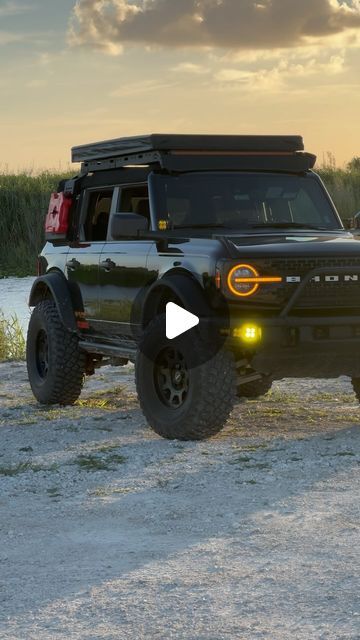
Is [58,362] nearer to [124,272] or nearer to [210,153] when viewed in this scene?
[124,272]

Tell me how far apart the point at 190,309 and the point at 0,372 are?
602cm

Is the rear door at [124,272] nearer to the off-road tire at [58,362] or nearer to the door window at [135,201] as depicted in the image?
the door window at [135,201]

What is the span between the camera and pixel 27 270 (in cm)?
2933

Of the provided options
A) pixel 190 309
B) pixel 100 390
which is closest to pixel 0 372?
pixel 100 390

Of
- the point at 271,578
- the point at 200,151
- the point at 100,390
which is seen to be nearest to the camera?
the point at 271,578

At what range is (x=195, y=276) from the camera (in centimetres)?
900

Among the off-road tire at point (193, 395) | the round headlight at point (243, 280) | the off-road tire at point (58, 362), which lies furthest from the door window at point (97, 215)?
the round headlight at point (243, 280)

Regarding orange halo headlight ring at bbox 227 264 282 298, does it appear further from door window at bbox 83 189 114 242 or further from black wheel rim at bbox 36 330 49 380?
black wheel rim at bbox 36 330 49 380

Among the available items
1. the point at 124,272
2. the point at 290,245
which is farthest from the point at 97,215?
the point at 290,245

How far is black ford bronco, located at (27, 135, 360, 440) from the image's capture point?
880 cm

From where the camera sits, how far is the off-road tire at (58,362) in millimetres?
11250

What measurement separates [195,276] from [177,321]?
14.1 inches

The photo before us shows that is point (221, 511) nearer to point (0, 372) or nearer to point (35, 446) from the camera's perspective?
point (35, 446)

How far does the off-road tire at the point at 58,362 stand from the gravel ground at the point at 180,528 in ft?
1.24
